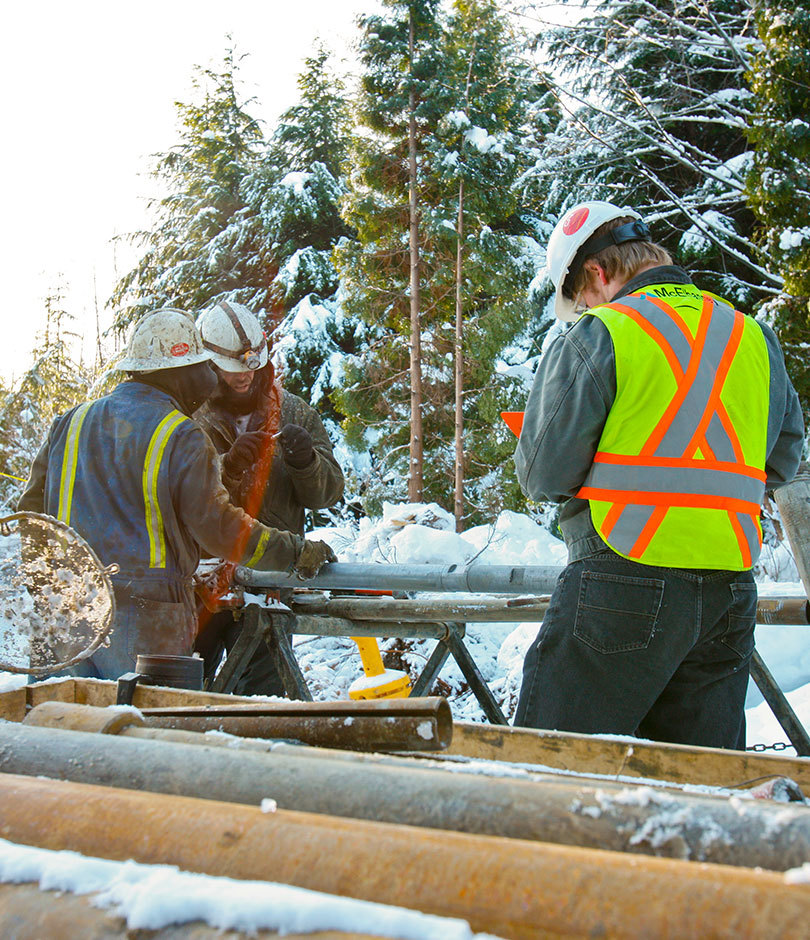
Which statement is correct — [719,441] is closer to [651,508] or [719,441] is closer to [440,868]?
[651,508]

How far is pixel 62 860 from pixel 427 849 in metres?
0.41

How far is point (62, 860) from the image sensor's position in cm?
92

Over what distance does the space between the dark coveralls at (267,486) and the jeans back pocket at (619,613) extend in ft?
8.12

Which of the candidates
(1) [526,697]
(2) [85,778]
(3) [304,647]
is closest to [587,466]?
(1) [526,697]

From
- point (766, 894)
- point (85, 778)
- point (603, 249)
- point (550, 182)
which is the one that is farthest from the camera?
point (550, 182)

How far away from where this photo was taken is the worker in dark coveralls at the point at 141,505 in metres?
3.16

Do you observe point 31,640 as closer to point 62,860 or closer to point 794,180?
point 62,860

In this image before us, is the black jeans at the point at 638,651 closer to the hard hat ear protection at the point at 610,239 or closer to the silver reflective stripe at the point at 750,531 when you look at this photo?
the silver reflective stripe at the point at 750,531

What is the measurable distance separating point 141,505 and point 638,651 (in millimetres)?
1956

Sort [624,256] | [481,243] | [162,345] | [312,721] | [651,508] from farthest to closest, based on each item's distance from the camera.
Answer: [481,243] → [162,345] → [624,256] → [651,508] → [312,721]

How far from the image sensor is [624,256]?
2.60m

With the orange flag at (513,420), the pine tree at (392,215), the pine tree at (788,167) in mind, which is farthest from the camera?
the pine tree at (392,215)

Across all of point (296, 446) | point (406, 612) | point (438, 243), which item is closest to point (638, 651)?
point (406, 612)

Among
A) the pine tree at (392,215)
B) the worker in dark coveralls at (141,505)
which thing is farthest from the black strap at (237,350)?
the pine tree at (392,215)
